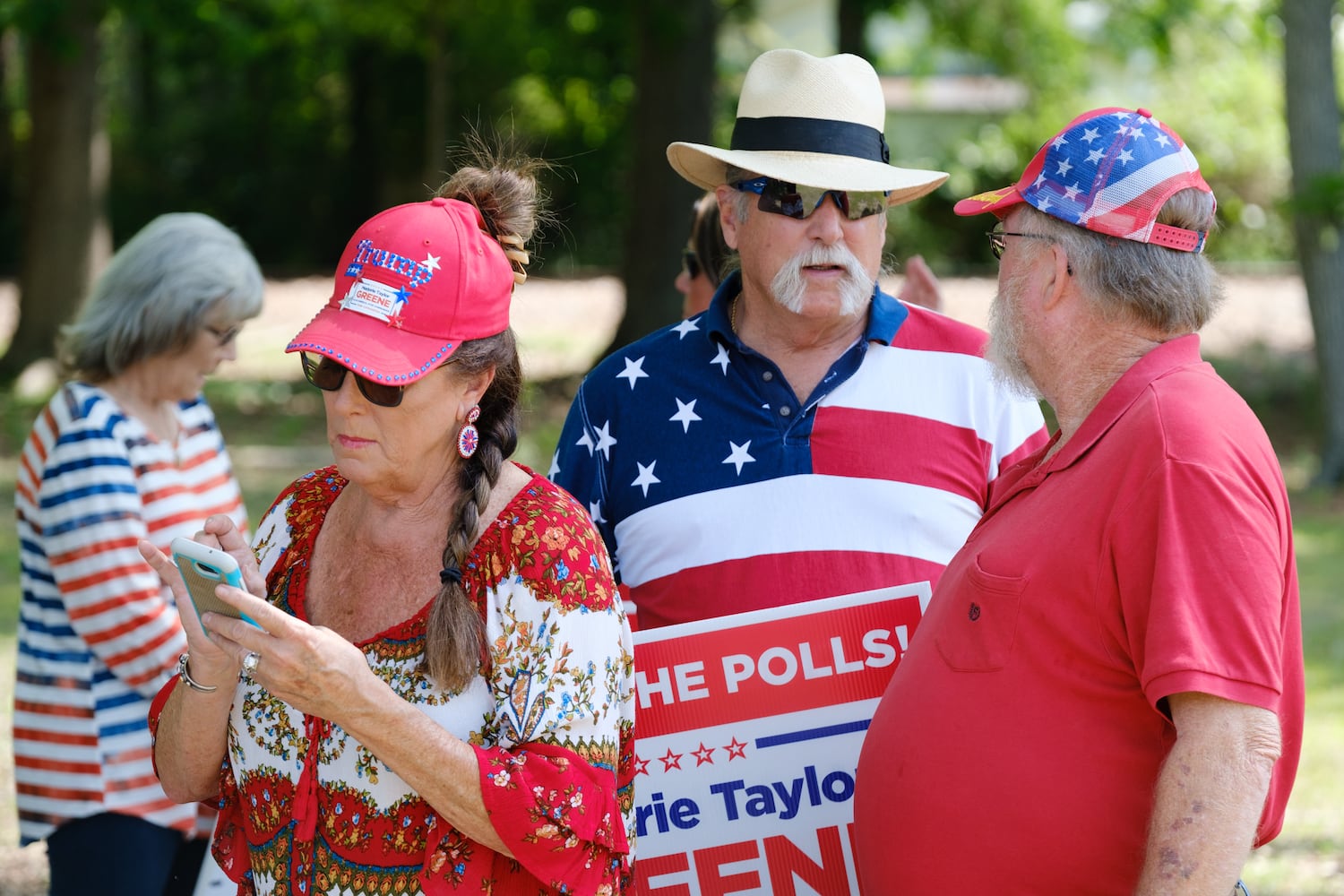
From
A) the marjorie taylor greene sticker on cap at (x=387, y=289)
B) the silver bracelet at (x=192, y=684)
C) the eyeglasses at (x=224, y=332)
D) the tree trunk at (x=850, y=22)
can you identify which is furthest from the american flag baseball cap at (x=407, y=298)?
the tree trunk at (x=850, y=22)

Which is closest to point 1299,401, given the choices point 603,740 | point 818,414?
point 818,414

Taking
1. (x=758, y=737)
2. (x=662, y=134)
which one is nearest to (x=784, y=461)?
(x=758, y=737)

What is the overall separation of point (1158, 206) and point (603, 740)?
128 cm

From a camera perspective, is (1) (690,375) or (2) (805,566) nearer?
(2) (805,566)

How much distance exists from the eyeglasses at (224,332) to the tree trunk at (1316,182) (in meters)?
10.7

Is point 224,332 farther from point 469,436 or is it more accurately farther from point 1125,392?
point 1125,392

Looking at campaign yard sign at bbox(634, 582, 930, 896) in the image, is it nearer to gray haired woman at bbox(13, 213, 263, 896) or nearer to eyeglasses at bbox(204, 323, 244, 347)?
gray haired woman at bbox(13, 213, 263, 896)

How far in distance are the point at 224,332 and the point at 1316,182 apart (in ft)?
35.4

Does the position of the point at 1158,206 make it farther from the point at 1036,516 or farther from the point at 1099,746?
the point at 1099,746

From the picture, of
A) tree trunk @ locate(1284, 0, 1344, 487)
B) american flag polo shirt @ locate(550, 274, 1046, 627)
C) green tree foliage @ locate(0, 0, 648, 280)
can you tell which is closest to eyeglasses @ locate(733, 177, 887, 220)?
american flag polo shirt @ locate(550, 274, 1046, 627)

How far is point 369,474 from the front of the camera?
2396mm

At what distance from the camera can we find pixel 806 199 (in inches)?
133

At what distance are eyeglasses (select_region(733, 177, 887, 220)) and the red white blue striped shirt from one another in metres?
1.52

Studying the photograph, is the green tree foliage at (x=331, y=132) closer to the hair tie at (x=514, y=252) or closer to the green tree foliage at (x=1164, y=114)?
the green tree foliage at (x=1164, y=114)
